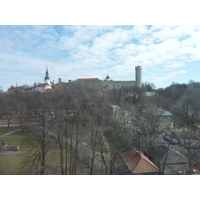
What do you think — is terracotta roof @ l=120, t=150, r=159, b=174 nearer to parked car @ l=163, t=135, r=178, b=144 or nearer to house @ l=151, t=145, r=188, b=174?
house @ l=151, t=145, r=188, b=174

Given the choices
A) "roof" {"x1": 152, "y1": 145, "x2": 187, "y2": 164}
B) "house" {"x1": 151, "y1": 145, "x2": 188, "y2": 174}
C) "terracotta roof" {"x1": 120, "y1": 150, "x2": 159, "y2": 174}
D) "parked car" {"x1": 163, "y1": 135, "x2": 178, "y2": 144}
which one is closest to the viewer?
"terracotta roof" {"x1": 120, "y1": 150, "x2": 159, "y2": 174}

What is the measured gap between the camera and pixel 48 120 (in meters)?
3.72

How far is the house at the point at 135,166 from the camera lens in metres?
3.51

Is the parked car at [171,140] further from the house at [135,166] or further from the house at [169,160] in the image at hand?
the house at [135,166]

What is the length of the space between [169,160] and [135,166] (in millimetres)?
1289

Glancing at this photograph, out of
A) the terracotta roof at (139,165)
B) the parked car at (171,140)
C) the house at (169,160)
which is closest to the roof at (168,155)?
the house at (169,160)

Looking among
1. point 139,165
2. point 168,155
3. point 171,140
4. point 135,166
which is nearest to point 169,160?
point 168,155

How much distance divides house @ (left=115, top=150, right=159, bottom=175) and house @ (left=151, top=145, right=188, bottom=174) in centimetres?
42

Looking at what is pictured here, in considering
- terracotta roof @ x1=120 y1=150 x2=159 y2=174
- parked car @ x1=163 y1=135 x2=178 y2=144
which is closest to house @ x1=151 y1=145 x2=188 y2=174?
terracotta roof @ x1=120 y1=150 x2=159 y2=174

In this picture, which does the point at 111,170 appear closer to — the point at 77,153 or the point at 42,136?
the point at 77,153

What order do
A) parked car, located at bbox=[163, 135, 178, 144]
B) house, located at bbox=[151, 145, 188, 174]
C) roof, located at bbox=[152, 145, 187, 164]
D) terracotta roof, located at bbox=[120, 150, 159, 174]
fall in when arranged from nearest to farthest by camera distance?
terracotta roof, located at bbox=[120, 150, 159, 174], house, located at bbox=[151, 145, 188, 174], roof, located at bbox=[152, 145, 187, 164], parked car, located at bbox=[163, 135, 178, 144]

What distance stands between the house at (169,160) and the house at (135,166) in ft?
1.36

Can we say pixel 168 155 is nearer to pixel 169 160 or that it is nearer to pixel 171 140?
pixel 169 160

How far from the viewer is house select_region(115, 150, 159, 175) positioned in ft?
11.5
